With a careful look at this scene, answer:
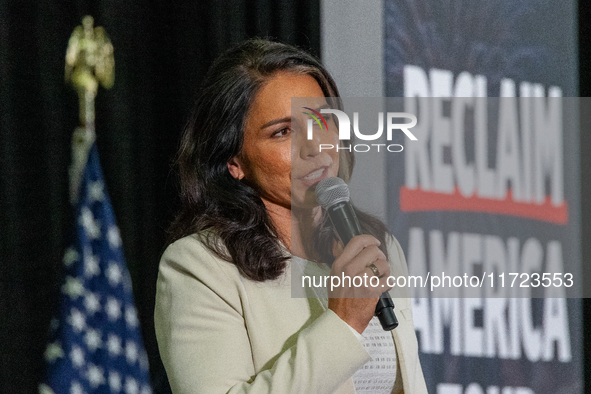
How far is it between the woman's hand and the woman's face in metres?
0.25

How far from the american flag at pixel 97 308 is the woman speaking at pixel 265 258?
91cm

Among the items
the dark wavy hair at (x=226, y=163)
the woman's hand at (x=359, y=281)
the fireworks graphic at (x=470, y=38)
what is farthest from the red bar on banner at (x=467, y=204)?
the woman's hand at (x=359, y=281)

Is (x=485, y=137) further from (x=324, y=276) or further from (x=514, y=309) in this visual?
(x=324, y=276)

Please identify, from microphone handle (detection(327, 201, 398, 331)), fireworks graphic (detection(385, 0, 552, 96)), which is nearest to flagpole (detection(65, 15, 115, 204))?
fireworks graphic (detection(385, 0, 552, 96))

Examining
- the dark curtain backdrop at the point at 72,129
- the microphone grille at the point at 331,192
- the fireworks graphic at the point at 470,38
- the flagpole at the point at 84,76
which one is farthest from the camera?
the fireworks graphic at the point at 470,38

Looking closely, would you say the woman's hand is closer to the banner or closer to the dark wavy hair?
the dark wavy hair

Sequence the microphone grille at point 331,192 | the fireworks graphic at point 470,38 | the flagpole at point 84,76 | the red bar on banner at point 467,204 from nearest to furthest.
A: 1. the microphone grille at point 331,192
2. the flagpole at point 84,76
3. the red bar on banner at point 467,204
4. the fireworks graphic at point 470,38

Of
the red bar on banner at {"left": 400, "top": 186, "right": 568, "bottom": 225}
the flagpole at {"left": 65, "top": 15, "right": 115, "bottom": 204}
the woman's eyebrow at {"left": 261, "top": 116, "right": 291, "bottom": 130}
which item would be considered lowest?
the red bar on banner at {"left": 400, "top": 186, "right": 568, "bottom": 225}

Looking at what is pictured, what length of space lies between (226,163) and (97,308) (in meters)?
1.09

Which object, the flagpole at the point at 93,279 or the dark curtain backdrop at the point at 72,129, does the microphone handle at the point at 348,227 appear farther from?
the flagpole at the point at 93,279

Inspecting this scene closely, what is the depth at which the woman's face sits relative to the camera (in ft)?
4.09

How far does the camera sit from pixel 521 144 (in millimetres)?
2398

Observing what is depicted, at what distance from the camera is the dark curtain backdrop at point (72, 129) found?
2.01 m

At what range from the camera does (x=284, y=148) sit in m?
1.26
